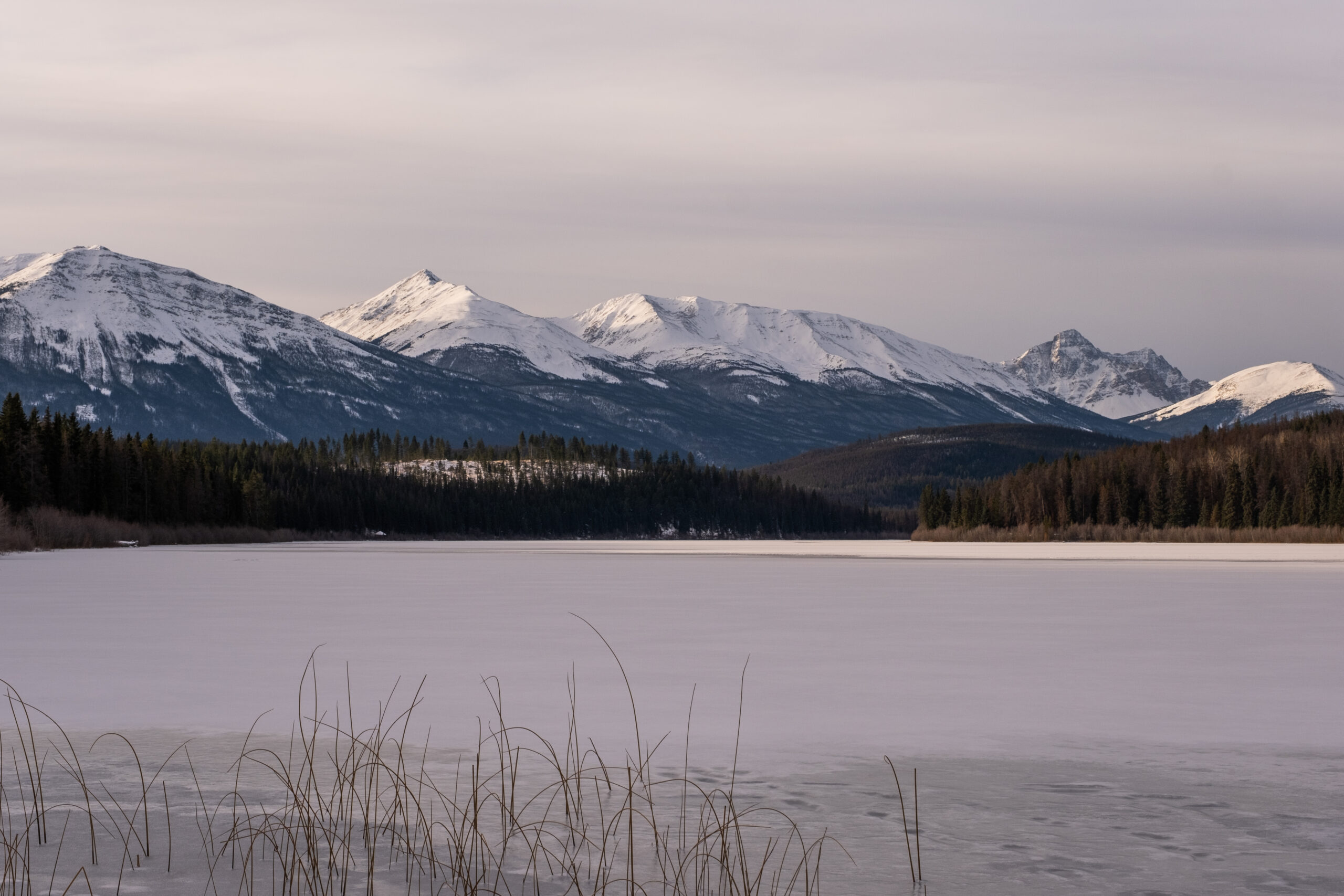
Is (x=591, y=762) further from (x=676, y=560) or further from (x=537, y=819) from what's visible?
(x=676, y=560)

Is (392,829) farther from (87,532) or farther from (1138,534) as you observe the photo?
(1138,534)

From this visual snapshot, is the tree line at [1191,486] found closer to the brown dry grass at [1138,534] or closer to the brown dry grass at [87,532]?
the brown dry grass at [1138,534]

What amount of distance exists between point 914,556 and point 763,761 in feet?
262

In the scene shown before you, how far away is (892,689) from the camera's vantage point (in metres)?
19.9

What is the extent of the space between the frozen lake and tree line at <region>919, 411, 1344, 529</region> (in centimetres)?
8556

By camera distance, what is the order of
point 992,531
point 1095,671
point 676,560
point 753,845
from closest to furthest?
1. point 753,845
2. point 1095,671
3. point 676,560
4. point 992,531

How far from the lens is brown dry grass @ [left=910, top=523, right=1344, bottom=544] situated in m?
118

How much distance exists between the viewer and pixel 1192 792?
12438 mm

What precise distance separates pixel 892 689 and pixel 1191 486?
128 m

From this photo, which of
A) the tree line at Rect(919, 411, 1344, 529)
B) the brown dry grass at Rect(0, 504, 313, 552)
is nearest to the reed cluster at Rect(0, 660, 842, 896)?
the brown dry grass at Rect(0, 504, 313, 552)

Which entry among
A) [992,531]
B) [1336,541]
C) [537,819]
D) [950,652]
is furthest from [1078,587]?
[992,531]

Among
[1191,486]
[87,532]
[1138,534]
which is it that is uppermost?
[1191,486]

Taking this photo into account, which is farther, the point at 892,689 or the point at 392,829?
the point at 892,689

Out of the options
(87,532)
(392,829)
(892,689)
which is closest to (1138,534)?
(87,532)
